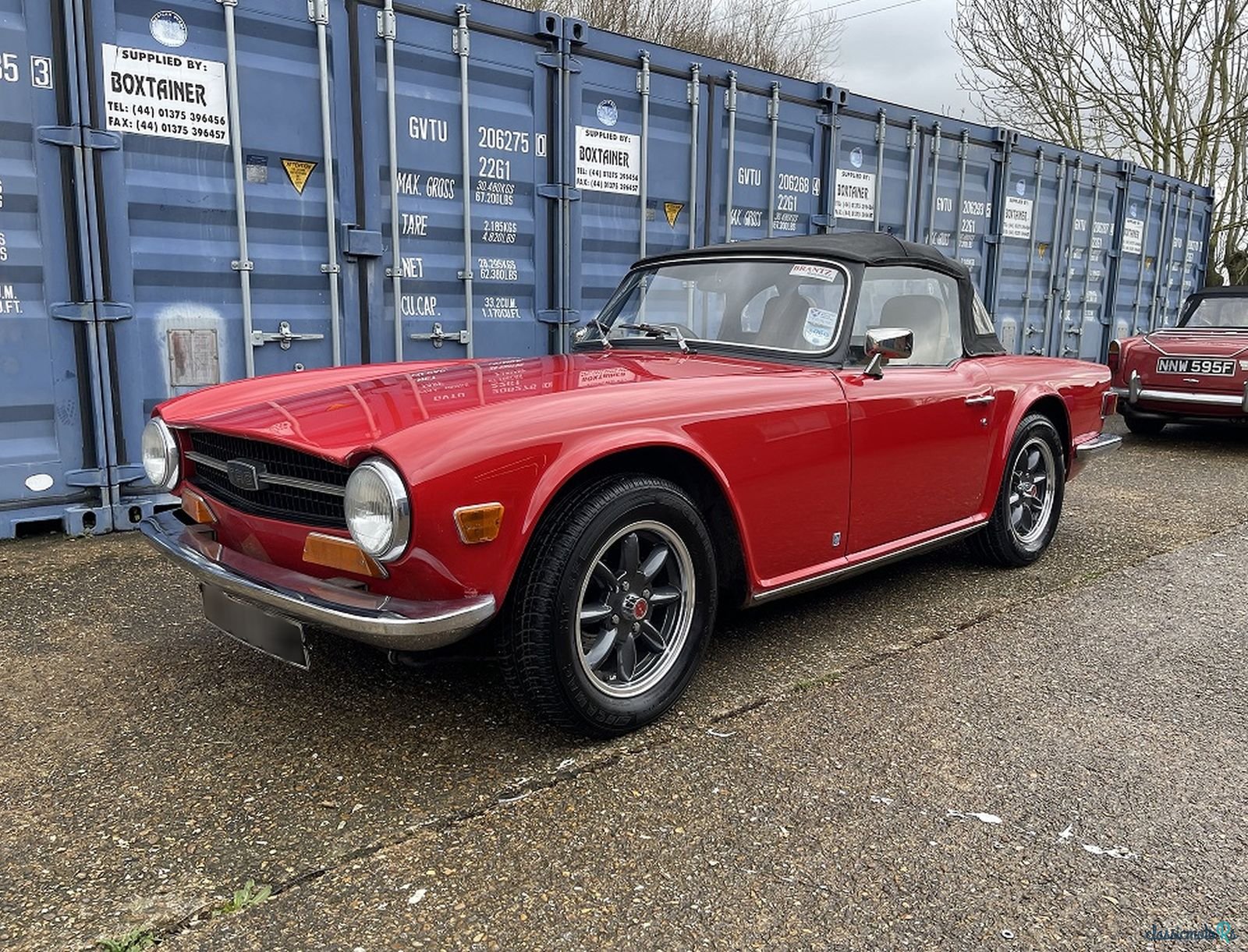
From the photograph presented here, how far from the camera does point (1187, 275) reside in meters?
13.8

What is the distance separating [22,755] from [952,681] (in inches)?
114

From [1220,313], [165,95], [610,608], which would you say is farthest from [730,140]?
[1220,313]

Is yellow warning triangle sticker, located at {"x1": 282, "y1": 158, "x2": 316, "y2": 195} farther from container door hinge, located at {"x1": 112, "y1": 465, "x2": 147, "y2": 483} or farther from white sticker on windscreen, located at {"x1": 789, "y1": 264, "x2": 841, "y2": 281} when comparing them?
white sticker on windscreen, located at {"x1": 789, "y1": 264, "x2": 841, "y2": 281}

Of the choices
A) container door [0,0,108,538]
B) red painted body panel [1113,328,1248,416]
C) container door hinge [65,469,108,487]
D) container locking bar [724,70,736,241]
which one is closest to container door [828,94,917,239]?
container locking bar [724,70,736,241]

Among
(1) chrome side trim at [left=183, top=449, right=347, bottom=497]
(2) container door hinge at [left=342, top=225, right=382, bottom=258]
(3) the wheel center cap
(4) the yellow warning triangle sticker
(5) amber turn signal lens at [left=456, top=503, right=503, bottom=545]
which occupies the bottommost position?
(3) the wheel center cap

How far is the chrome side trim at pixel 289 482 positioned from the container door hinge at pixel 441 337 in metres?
3.03

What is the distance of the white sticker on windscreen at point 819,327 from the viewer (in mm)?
3557

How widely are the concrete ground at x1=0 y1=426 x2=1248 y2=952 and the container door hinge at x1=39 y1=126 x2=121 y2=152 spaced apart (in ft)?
7.46

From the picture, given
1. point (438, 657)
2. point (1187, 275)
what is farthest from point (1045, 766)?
point (1187, 275)

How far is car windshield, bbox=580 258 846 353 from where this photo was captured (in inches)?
143

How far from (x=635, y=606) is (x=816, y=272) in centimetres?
165

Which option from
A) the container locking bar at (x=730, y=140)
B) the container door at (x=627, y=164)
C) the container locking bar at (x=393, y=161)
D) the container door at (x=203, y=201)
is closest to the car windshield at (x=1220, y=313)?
the container locking bar at (x=730, y=140)

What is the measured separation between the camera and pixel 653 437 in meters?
2.75

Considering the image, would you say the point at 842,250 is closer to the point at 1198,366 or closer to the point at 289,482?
the point at 289,482
